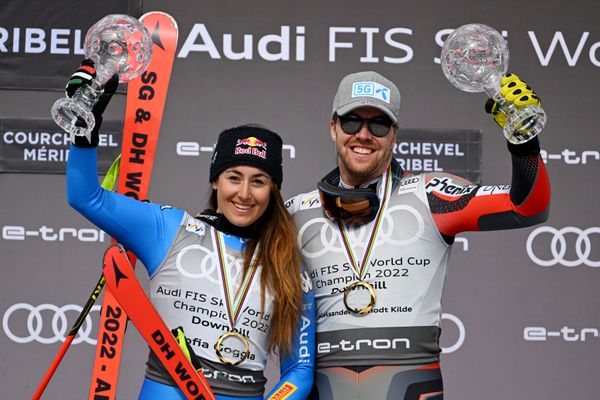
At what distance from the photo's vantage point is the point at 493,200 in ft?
7.88

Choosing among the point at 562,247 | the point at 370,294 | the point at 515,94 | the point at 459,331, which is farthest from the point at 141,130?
the point at 562,247

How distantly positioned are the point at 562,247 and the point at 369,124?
2.29 meters

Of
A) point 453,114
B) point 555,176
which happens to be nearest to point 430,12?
point 453,114

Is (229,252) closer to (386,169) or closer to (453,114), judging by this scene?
(386,169)

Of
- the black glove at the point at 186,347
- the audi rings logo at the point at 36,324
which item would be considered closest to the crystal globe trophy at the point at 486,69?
the black glove at the point at 186,347

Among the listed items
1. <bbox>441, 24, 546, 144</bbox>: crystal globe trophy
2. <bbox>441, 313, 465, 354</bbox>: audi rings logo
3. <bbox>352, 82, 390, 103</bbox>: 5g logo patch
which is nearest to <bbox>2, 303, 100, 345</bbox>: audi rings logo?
<bbox>441, 313, 465, 354</bbox>: audi rings logo

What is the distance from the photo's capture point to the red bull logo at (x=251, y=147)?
8.05ft

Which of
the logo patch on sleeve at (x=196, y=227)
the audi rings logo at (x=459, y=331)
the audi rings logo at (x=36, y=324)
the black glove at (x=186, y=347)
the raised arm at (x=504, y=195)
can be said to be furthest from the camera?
the audi rings logo at (x=459, y=331)

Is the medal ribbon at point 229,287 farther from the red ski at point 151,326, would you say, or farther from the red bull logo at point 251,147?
the red bull logo at point 251,147

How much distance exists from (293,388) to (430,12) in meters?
2.65

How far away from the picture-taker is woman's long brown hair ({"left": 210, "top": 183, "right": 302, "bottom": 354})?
239 centimetres

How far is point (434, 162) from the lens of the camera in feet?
14.5

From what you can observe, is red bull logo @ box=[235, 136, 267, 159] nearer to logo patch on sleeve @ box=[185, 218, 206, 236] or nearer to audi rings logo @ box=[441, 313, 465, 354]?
logo patch on sleeve @ box=[185, 218, 206, 236]

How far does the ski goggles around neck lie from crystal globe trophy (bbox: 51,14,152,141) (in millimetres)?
617
